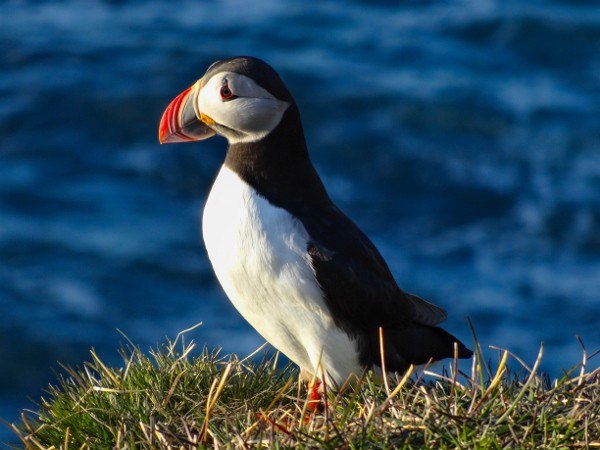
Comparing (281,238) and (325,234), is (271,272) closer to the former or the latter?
(281,238)

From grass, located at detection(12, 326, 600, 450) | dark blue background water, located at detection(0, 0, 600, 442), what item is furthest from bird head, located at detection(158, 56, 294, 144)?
dark blue background water, located at detection(0, 0, 600, 442)

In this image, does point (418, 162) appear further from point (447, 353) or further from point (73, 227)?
point (447, 353)

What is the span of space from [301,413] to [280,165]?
127cm

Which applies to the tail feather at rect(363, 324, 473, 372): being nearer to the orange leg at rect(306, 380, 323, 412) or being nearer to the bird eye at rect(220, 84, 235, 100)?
the orange leg at rect(306, 380, 323, 412)

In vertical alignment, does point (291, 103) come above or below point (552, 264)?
above

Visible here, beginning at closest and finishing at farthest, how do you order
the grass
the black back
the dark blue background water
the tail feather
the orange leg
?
the grass → the orange leg → the black back → the tail feather → the dark blue background water

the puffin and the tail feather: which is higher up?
the puffin

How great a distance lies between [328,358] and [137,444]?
3.67 ft

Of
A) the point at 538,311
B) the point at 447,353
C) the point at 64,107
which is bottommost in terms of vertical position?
the point at 538,311

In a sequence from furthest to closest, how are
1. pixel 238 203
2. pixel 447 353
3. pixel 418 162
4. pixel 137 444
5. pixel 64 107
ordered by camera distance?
pixel 64 107 → pixel 418 162 → pixel 447 353 → pixel 238 203 → pixel 137 444

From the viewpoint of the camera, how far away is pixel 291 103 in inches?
220

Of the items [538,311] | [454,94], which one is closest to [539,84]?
[454,94]

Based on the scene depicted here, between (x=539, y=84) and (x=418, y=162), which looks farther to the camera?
(x=539, y=84)

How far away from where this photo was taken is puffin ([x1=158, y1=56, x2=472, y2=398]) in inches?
213
